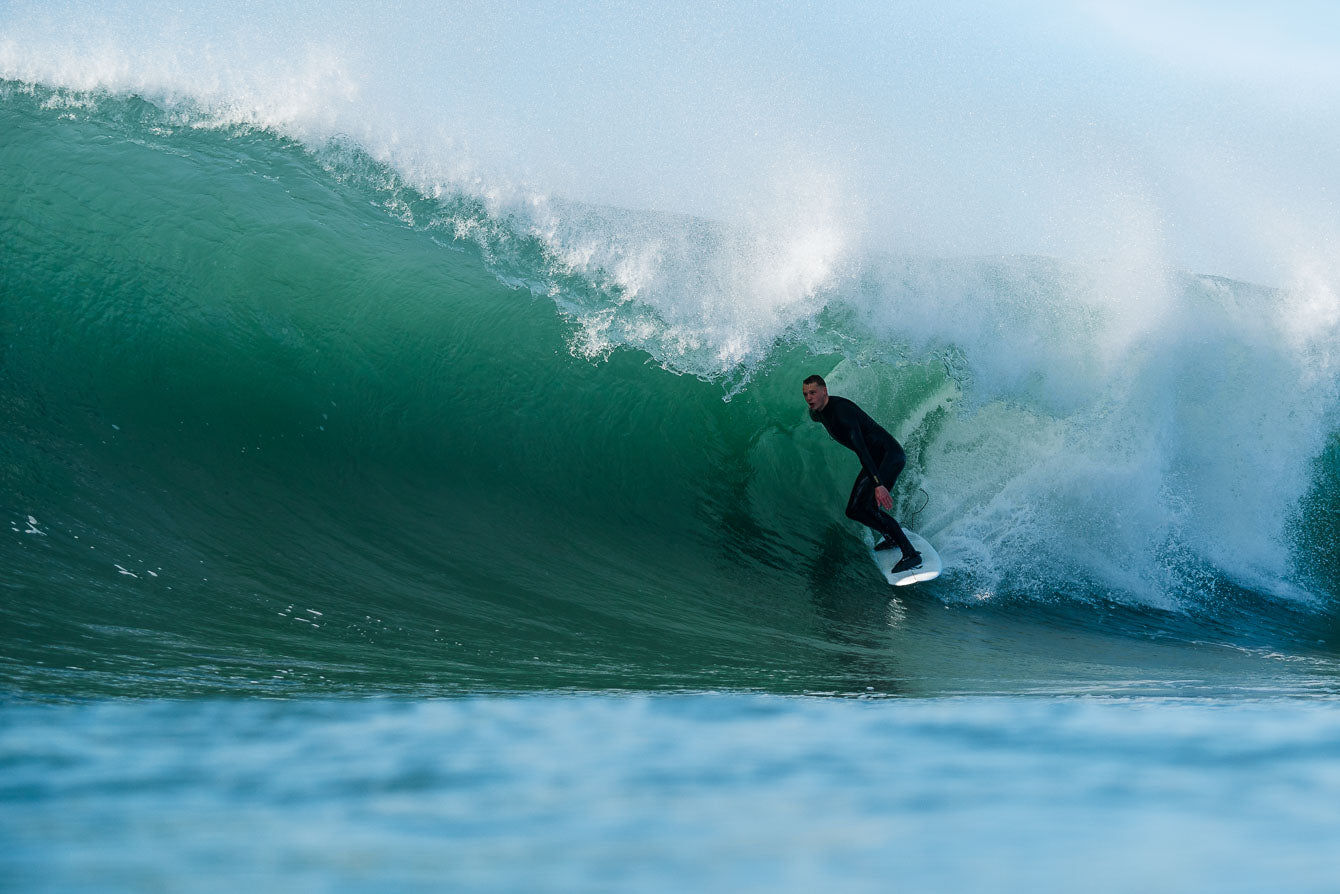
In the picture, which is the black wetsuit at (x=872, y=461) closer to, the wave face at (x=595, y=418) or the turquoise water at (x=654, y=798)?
the wave face at (x=595, y=418)

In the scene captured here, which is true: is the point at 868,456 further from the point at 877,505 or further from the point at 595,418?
the point at 595,418

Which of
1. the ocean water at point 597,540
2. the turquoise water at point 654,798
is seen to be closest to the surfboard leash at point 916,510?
the ocean water at point 597,540

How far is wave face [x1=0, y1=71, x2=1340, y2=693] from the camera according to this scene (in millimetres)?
4848

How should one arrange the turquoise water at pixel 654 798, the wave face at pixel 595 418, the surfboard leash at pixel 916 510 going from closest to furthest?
the turquoise water at pixel 654 798, the wave face at pixel 595 418, the surfboard leash at pixel 916 510

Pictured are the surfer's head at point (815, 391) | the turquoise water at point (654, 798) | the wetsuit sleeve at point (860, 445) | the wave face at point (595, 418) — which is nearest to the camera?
the turquoise water at point (654, 798)

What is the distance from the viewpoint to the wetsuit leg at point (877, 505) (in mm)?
5512

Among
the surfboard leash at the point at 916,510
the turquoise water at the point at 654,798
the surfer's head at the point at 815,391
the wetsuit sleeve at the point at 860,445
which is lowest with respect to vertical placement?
the turquoise water at the point at 654,798

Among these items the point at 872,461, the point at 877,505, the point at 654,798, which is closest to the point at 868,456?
the point at 872,461

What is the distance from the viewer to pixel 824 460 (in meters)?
6.95

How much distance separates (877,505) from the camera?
5.55 meters

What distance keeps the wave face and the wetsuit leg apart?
0.33 m

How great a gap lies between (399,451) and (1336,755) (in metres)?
4.90

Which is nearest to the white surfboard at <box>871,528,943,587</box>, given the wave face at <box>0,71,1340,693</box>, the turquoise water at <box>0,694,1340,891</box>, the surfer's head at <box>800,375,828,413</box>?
the wave face at <box>0,71,1340,693</box>

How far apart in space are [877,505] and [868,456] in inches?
13.4
